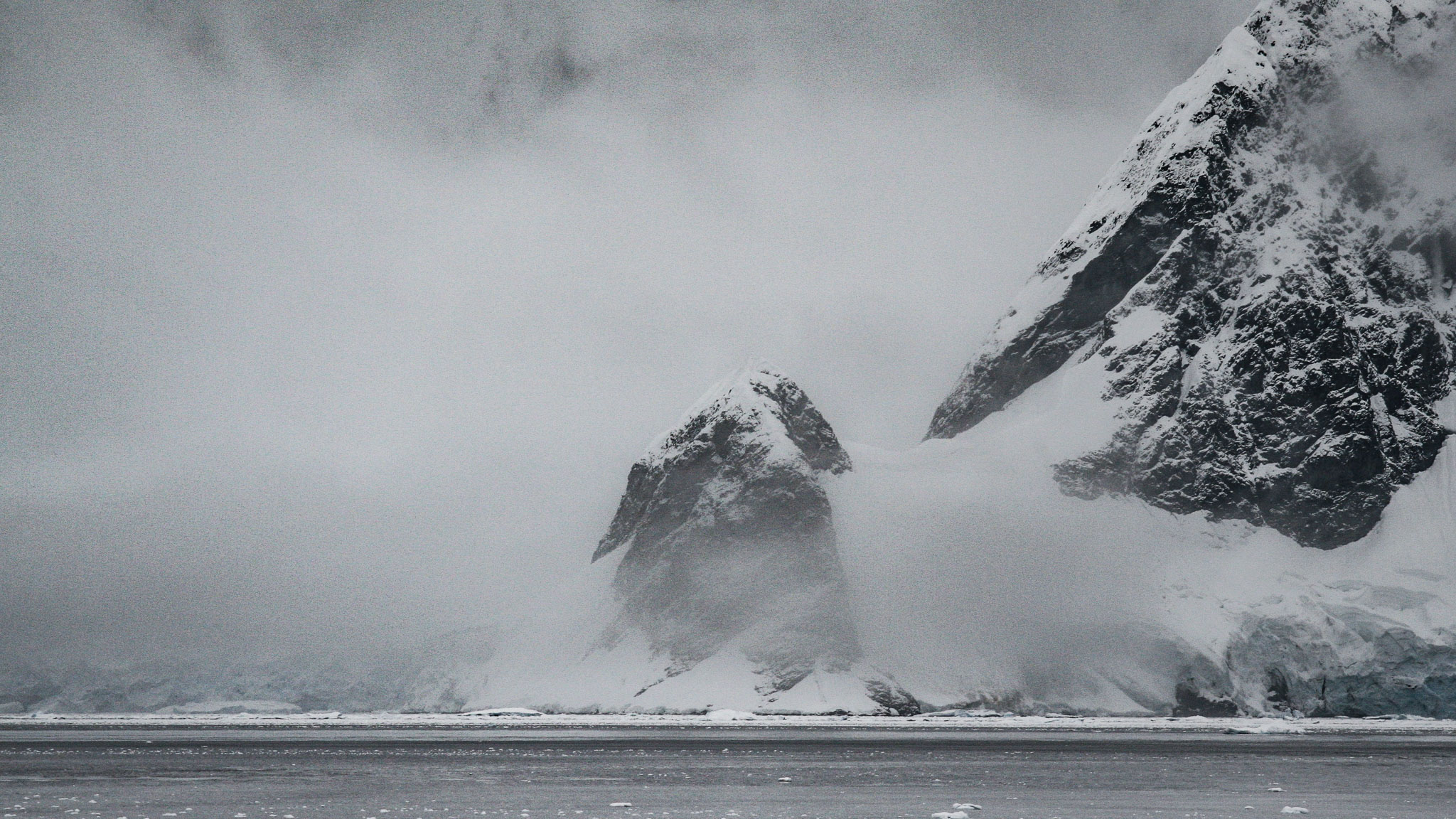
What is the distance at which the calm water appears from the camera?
49.1m

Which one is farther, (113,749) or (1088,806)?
(113,749)

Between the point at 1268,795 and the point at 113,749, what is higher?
the point at 113,749

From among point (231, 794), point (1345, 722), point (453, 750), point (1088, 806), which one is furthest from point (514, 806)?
point (1345, 722)

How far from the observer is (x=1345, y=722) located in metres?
197

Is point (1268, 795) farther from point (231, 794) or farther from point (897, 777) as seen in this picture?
point (231, 794)

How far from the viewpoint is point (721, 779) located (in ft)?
225

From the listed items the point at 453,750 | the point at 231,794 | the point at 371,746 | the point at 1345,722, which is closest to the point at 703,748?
the point at 453,750

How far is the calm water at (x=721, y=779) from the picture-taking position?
49.1 meters

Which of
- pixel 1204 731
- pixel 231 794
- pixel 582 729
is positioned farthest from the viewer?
pixel 582 729

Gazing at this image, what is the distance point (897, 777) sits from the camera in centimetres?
6844

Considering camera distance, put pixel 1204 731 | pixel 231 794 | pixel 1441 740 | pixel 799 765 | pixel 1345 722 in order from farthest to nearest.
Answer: pixel 1345 722 → pixel 1204 731 → pixel 1441 740 → pixel 799 765 → pixel 231 794

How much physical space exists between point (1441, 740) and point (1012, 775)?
8557 centimetres

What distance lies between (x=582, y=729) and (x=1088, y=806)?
133 metres

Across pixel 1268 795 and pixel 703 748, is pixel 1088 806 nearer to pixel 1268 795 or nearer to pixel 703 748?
pixel 1268 795
